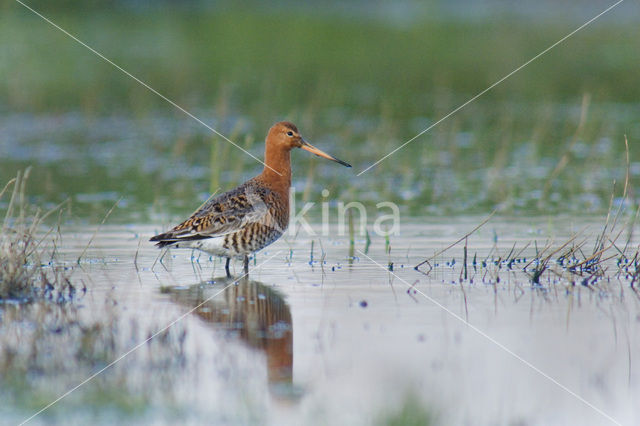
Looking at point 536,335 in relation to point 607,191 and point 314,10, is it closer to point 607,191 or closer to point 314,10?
point 607,191

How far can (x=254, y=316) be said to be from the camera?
7.50 metres

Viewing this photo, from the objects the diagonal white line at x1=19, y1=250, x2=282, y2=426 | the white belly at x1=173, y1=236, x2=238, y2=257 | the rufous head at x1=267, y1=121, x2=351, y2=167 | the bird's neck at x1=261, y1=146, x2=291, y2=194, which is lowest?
the diagonal white line at x1=19, y1=250, x2=282, y2=426

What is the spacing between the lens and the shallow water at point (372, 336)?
220 inches

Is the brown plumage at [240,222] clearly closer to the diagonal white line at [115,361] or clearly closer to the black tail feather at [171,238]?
the black tail feather at [171,238]

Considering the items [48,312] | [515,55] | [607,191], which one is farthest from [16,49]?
[48,312]

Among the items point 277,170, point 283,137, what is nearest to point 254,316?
point 277,170

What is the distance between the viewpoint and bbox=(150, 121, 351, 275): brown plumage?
9.25 meters

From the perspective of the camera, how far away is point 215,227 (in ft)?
30.4

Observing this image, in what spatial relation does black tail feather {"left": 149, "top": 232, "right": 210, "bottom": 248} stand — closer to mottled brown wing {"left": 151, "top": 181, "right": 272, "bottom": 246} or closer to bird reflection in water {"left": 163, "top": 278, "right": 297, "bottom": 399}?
mottled brown wing {"left": 151, "top": 181, "right": 272, "bottom": 246}

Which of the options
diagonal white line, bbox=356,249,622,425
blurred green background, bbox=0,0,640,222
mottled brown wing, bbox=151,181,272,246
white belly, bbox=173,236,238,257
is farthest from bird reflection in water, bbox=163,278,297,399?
blurred green background, bbox=0,0,640,222

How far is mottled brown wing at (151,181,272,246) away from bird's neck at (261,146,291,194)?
221 mm

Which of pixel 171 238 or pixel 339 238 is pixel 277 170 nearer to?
pixel 339 238

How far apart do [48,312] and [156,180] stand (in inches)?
291

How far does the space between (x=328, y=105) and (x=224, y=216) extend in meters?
12.0
